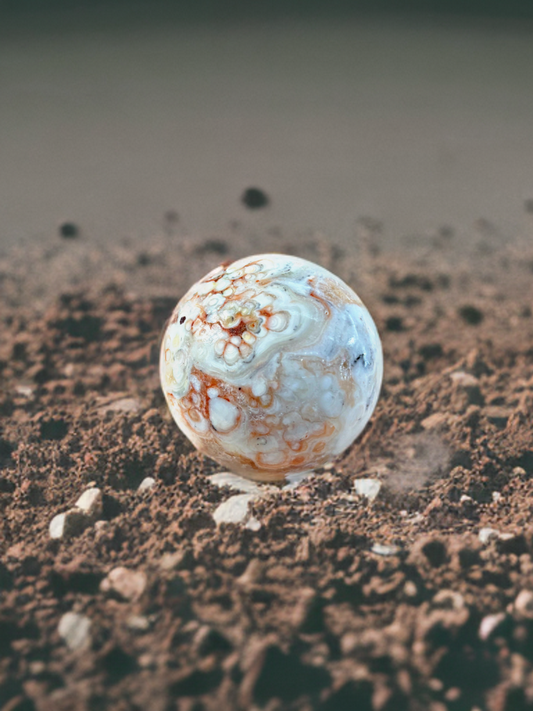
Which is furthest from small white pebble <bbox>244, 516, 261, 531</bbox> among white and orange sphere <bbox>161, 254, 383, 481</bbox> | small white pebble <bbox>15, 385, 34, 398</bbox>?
small white pebble <bbox>15, 385, 34, 398</bbox>

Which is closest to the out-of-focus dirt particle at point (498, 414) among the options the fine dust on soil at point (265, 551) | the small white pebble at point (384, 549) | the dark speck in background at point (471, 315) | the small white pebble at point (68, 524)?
the fine dust on soil at point (265, 551)

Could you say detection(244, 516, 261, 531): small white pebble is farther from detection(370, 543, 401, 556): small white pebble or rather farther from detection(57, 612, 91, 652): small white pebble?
detection(57, 612, 91, 652): small white pebble

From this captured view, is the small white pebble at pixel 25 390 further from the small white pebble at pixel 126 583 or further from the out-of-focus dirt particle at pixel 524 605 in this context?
the out-of-focus dirt particle at pixel 524 605

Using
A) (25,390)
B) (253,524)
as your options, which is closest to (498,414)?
(253,524)

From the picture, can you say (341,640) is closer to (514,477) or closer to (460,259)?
(514,477)

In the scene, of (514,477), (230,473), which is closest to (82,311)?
(230,473)

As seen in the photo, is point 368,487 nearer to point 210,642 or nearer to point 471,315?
point 210,642
